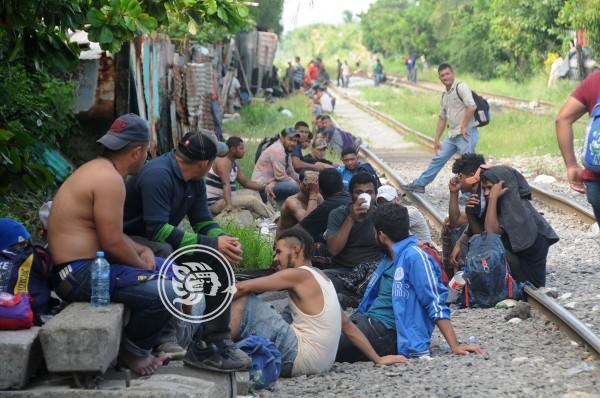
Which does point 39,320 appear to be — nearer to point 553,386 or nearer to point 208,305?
point 208,305

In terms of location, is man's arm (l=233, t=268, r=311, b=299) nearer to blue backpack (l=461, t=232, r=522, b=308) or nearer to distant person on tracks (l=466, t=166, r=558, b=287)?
blue backpack (l=461, t=232, r=522, b=308)

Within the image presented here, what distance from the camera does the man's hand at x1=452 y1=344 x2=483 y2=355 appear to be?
7180mm

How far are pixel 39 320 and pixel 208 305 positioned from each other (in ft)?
3.01

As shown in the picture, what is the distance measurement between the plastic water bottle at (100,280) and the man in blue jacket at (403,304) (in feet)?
7.33

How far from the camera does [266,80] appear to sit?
40844 mm

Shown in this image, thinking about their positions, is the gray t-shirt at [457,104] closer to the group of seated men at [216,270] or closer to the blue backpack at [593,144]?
the group of seated men at [216,270]

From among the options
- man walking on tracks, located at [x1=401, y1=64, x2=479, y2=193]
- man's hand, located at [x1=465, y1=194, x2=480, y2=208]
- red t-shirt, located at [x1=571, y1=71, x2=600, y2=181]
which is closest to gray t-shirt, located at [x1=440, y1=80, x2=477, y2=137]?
man walking on tracks, located at [x1=401, y1=64, x2=479, y2=193]

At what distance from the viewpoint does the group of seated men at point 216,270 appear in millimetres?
5574

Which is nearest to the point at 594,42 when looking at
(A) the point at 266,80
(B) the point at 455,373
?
(A) the point at 266,80

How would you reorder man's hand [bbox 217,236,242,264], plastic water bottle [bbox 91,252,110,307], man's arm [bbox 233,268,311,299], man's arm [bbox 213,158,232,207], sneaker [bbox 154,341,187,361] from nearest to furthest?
1. plastic water bottle [bbox 91,252,110,307]
2. man's hand [bbox 217,236,242,264]
3. sneaker [bbox 154,341,187,361]
4. man's arm [bbox 233,268,311,299]
5. man's arm [bbox 213,158,232,207]

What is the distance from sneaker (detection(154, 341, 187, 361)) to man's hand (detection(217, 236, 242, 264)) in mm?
682

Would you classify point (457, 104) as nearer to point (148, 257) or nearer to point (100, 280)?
point (148, 257)

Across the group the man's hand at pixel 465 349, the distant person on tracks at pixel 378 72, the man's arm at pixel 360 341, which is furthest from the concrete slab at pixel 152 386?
the distant person on tracks at pixel 378 72

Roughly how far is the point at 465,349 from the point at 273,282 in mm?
1437
